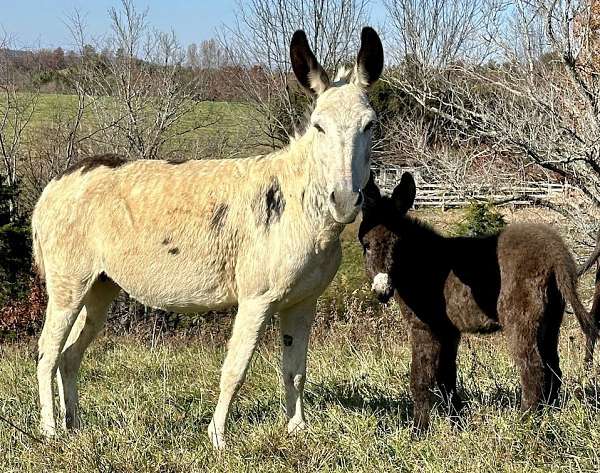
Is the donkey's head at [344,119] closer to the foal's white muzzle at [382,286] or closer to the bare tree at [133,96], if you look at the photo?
the foal's white muzzle at [382,286]

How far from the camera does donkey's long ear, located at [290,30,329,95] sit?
420 centimetres

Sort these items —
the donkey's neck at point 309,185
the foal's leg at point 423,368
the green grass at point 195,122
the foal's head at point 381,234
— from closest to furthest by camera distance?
the donkey's neck at point 309,185, the foal's head at point 381,234, the foal's leg at point 423,368, the green grass at point 195,122

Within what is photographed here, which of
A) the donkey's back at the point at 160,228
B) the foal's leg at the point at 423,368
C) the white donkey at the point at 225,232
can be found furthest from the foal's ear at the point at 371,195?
the foal's leg at the point at 423,368

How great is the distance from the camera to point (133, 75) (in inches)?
678

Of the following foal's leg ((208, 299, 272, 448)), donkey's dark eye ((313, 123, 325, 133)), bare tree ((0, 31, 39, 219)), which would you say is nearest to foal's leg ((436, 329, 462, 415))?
foal's leg ((208, 299, 272, 448))

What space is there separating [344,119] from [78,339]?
2.87 metres

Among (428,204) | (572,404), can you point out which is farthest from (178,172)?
(428,204)

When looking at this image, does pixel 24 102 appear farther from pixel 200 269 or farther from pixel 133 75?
pixel 200 269

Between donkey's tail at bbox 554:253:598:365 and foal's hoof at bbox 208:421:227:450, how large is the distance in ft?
7.72

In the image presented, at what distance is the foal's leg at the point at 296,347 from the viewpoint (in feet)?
15.5

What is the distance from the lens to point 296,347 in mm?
4738

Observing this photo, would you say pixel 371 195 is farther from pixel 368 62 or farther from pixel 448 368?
pixel 448 368

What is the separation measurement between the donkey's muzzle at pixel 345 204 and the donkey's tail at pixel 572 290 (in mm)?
1546

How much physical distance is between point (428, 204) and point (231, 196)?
14739 millimetres
